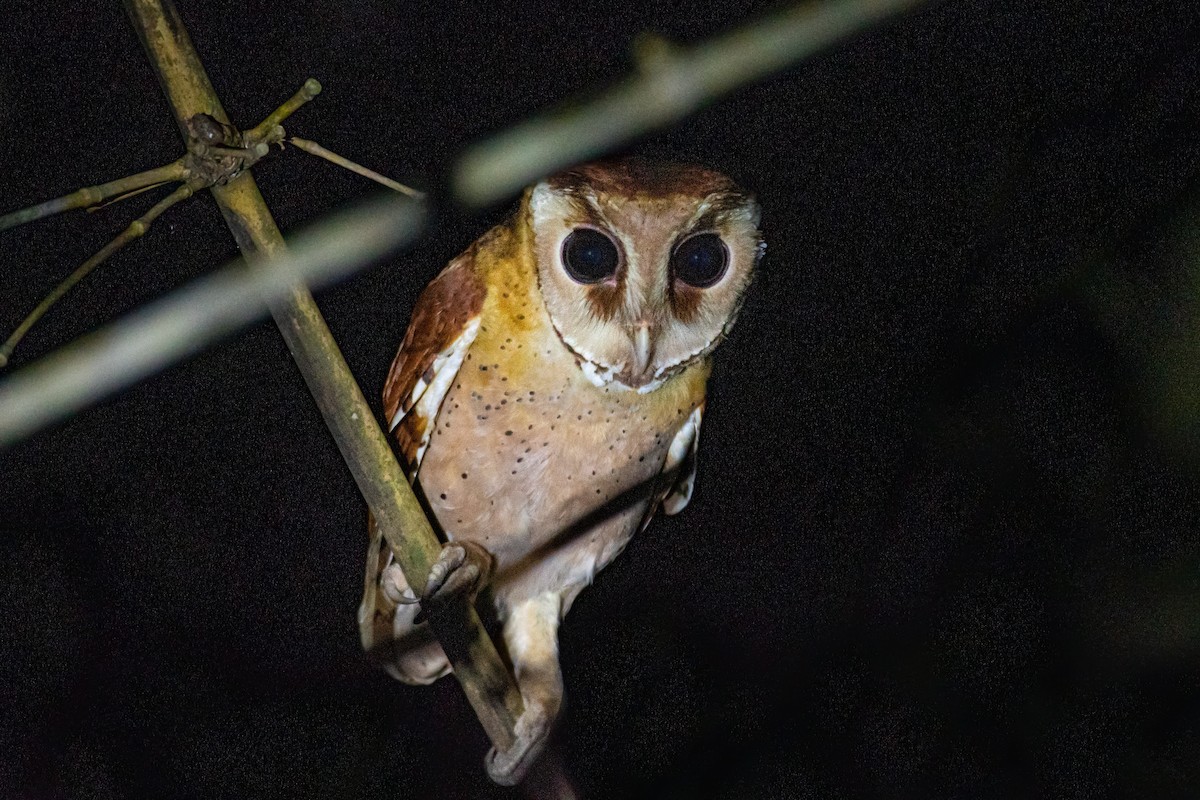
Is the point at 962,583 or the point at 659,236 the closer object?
the point at 659,236

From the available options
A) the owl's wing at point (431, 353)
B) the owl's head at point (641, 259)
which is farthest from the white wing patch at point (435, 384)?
the owl's head at point (641, 259)

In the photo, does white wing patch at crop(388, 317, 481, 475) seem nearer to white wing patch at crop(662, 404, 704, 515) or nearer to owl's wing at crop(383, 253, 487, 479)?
owl's wing at crop(383, 253, 487, 479)

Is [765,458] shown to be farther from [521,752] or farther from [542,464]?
[521,752]

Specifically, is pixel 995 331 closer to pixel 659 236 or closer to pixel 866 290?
pixel 866 290

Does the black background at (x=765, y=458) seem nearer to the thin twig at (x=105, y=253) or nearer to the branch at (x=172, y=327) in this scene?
the branch at (x=172, y=327)

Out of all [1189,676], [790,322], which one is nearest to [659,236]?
[790,322]

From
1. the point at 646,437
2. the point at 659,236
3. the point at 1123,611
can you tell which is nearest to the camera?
the point at 659,236

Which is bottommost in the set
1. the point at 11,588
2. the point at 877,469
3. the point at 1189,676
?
the point at 1189,676
